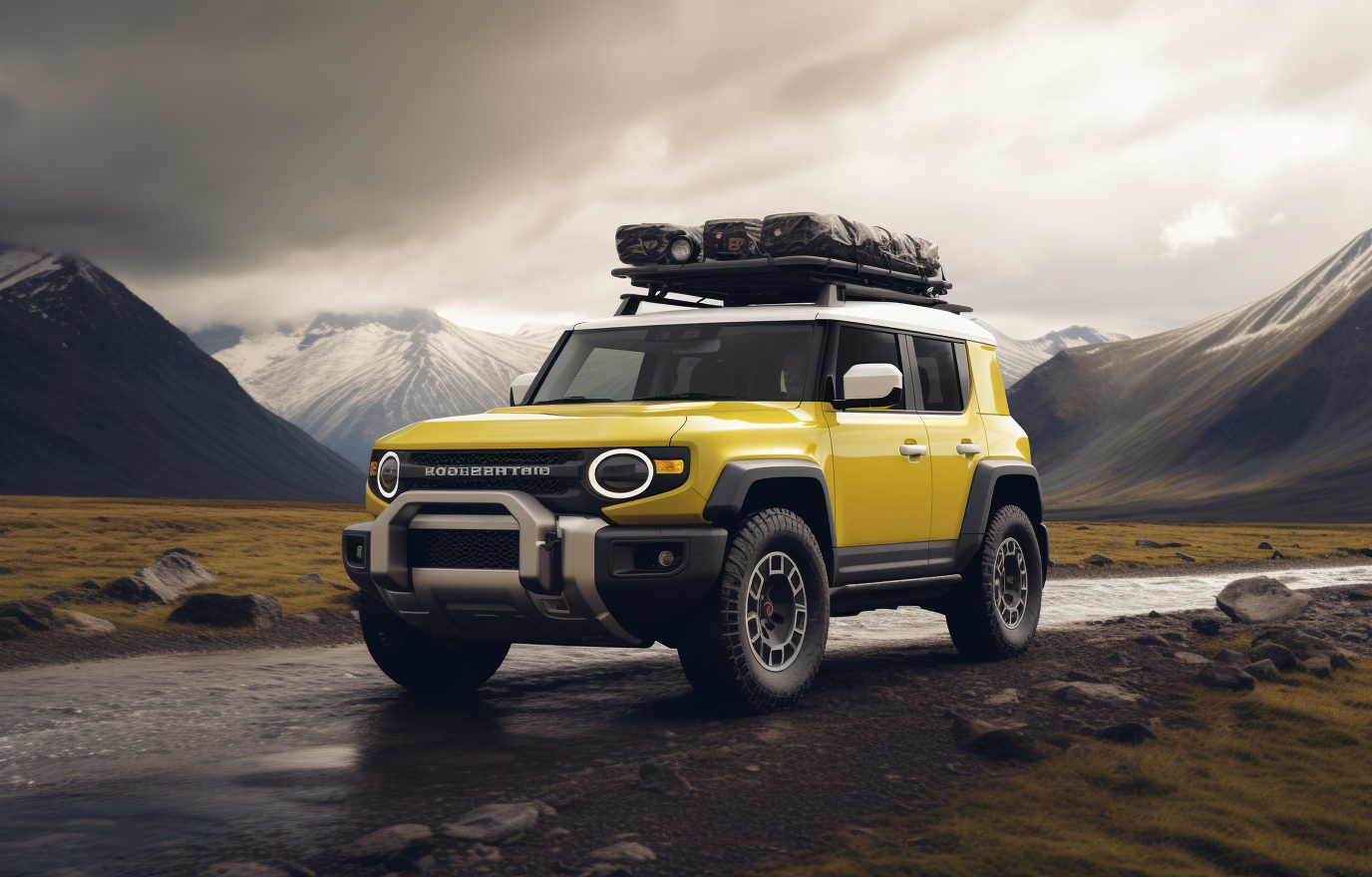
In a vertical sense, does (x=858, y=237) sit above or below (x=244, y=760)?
above

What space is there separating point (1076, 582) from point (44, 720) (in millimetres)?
17729

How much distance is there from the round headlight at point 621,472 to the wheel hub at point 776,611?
94 cm

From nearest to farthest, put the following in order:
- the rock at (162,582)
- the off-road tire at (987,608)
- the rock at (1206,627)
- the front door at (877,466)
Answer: the front door at (877,466) < the off-road tire at (987,608) < the rock at (1206,627) < the rock at (162,582)

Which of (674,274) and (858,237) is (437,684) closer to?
(674,274)

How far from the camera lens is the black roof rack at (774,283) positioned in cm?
884

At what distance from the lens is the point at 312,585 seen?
1820 cm

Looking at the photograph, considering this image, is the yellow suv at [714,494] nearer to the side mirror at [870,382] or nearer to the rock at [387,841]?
the side mirror at [870,382]

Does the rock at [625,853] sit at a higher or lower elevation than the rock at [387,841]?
lower

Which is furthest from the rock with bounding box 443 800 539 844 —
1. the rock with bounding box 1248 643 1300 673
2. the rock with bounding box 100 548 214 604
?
the rock with bounding box 100 548 214 604

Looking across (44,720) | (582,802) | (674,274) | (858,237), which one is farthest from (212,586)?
(582,802)

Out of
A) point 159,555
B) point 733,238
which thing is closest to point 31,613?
point 733,238

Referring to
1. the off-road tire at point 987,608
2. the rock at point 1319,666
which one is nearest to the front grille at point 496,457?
the off-road tire at point 987,608

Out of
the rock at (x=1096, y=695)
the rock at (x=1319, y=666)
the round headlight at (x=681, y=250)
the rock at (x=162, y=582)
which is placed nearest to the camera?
the rock at (x=1096, y=695)

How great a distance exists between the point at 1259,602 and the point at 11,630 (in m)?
12.6
